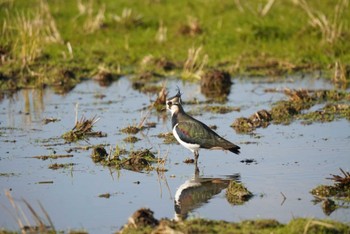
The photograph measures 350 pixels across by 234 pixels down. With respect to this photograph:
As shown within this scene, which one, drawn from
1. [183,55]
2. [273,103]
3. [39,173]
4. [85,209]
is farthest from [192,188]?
[183,55]

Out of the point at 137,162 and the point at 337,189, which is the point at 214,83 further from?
the point at 337,189

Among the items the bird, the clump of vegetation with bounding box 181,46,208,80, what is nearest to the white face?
the bird

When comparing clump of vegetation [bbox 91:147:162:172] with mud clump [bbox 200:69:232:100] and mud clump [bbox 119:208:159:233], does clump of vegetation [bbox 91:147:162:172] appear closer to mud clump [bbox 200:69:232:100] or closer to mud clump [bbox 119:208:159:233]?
mud clump [bbox 119:208:159:233]

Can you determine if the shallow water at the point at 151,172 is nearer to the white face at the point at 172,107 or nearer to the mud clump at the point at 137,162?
the mud clump at the point at 137,162

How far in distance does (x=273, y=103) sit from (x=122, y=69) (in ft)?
13.2

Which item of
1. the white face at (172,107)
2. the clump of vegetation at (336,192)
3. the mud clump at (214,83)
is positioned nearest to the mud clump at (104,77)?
the mud clump at (214,83)

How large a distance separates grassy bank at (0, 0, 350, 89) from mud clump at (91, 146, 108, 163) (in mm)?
5232

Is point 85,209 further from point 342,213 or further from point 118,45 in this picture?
point 118,45

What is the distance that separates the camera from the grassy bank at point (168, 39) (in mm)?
16516

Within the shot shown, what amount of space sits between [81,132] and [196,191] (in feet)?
10.5

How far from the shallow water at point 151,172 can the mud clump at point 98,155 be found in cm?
12

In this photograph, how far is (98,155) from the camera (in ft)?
35.8

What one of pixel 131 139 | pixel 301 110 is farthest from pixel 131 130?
pixel 301 110

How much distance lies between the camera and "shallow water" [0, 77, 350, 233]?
868 centimetres
